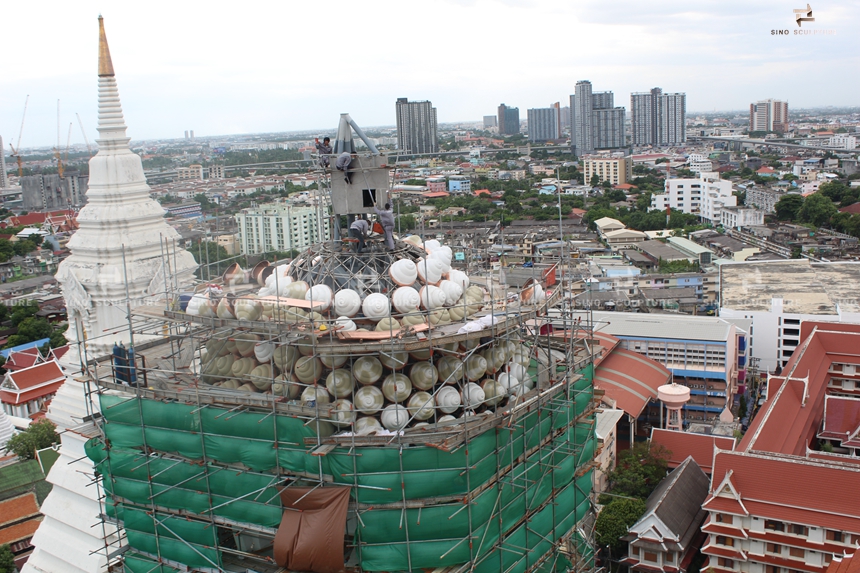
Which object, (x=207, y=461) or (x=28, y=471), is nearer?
(x=207, y=461)

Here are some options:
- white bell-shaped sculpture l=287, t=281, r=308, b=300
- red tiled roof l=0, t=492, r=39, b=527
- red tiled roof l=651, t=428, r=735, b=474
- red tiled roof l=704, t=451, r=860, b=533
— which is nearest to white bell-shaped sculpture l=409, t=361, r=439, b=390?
white bell-shaped sculpture l=287, t=281, r=308, b=300

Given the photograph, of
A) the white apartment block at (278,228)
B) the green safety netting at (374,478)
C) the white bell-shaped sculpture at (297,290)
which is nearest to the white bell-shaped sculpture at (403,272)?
the white bell-shaped sculpture at (297,290)

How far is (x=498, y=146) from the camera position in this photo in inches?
6954

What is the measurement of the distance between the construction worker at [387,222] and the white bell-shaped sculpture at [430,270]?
2.13 ft

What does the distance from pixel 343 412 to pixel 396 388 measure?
2.60 ft

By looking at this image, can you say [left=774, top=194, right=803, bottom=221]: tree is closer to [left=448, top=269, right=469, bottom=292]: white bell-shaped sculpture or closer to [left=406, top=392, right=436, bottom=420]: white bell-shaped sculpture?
[left=448, top=269, right=469, bottom=292]: white bell-shaped sculpture

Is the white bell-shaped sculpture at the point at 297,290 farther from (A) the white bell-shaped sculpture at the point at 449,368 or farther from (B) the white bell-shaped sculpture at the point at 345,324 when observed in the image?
(A) the white bell-shaped sculpture at the point at 449,368

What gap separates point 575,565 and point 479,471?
400 centimetres

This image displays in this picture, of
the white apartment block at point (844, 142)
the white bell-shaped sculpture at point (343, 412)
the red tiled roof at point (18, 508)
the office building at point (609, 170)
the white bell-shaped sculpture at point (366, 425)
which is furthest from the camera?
the white apartment block at point (844, 142)

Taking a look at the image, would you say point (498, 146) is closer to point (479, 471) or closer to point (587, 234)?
point (587, 234)

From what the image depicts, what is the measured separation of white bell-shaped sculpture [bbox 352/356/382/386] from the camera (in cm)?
1074

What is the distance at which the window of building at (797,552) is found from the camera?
64.4 feet

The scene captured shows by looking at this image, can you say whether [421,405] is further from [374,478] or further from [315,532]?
[315,532]

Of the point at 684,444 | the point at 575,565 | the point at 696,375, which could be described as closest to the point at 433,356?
the point at 575,565
